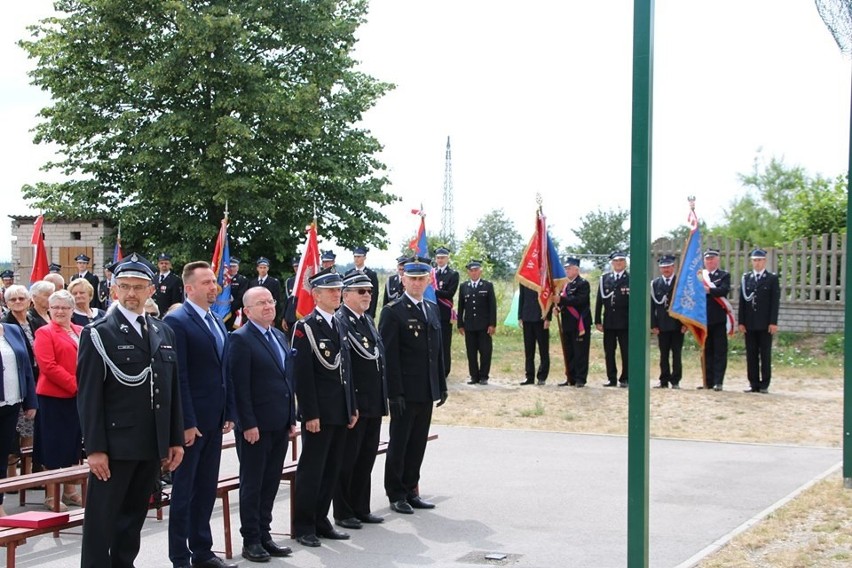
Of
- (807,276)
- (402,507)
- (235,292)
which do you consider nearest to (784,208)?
(807,276)

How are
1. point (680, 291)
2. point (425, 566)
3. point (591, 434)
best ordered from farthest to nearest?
point (680, 291)
point (591, 434)
point (425, 566)

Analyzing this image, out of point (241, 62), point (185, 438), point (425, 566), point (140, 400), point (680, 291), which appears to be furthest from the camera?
point (241, 62)

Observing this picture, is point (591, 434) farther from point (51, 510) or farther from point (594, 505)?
point (51, 510)

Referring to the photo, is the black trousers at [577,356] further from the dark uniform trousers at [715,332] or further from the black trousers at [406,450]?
the black trousers at [406,450]

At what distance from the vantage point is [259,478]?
750 cm

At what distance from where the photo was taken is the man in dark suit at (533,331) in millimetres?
17859

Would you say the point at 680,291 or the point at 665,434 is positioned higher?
the point at 680,291

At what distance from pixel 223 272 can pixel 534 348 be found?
5.48m

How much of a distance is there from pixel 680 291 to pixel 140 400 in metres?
12.1

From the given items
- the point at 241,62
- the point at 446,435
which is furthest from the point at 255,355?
the point at 241,62

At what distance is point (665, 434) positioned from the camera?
13.2 meters

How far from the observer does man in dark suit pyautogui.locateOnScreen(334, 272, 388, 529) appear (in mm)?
8484

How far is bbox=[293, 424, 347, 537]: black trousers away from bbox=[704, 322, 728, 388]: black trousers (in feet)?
32.0

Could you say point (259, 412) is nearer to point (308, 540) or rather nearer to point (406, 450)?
point (308, 540)
